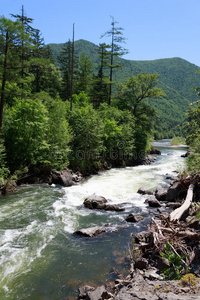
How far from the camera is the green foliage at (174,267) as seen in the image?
17.0 ft

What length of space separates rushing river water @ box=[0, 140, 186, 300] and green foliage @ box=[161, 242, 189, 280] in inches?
61.8

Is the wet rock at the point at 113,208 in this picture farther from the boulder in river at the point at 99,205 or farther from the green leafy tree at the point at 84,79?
the green leafy tree at the point at 84,79

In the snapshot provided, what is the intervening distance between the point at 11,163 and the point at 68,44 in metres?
45.4

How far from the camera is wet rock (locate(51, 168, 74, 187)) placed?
55.5ft

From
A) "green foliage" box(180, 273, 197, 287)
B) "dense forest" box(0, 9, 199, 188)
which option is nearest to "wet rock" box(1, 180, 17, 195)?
"dense forest" box(0, 9, 199, 188)

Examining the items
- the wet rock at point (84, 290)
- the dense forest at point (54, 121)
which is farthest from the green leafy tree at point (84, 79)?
the wet rock at point (84, 290)

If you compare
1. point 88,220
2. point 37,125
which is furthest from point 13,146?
point 88,220

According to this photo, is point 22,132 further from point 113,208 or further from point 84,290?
point 84,290

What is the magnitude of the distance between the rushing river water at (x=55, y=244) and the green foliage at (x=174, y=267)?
5.15 ft

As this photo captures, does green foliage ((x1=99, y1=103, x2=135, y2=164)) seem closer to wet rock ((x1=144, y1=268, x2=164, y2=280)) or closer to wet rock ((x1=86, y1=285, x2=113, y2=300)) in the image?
wet rock ((x1=144, y1=268, x2=164, y2=280))

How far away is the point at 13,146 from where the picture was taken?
15953 mm

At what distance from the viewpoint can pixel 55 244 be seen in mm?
8047

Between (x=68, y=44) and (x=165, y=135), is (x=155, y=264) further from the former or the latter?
(x=165, y=135)

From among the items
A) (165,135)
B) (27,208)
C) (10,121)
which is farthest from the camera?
(165,135)
